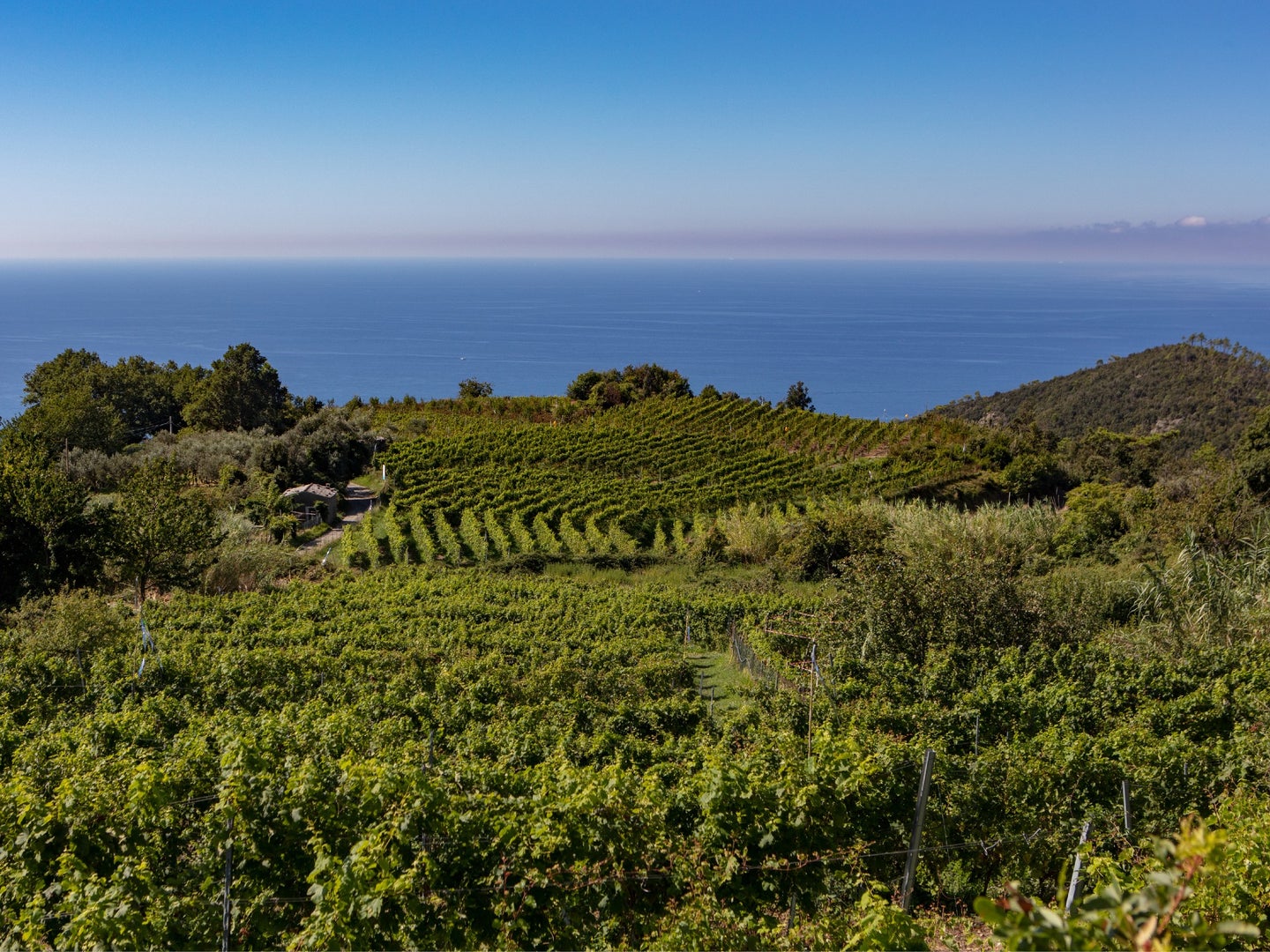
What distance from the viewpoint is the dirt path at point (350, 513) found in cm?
2642

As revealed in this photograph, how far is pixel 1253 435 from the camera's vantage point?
29719 millimetres

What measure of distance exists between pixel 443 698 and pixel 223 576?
42.2 feet

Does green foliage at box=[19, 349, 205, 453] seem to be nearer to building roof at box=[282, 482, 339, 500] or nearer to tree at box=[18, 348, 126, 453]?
tree at box=[18, 348, 126, 453]

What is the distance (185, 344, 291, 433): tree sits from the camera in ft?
147

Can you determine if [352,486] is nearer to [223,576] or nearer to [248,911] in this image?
[223,576]

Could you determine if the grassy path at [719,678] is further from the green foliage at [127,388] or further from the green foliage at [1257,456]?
the green foliage at [127,388]

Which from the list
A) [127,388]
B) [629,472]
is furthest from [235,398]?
[629,472]

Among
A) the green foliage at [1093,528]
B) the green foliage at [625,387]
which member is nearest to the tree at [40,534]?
the green foliage at [1093,528]

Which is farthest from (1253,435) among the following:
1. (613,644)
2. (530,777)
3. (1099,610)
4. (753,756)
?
(530,777)

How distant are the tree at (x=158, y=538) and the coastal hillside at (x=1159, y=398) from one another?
62.0 metres

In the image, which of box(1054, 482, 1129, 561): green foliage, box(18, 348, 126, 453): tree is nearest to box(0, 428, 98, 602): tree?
box(18, 348, 126, 453): tree

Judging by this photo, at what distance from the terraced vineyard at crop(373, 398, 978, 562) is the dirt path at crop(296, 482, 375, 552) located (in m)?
1.55

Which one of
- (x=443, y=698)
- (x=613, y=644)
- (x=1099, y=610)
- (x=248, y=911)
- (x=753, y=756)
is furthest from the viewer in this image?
(x=1099, y=610)

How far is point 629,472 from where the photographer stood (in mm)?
36281
